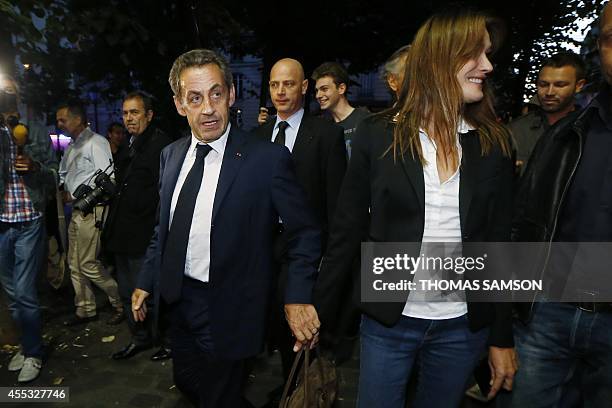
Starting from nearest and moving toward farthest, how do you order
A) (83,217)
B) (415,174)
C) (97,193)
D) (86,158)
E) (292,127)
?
(415,174) → (292,127) → (97,193) → (86,158) → (83,217)

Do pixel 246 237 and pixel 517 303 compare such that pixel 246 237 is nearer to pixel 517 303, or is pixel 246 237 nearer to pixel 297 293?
pixel 297 293

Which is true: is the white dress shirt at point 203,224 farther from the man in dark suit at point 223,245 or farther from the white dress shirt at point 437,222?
the white dress shirt at point 437,222

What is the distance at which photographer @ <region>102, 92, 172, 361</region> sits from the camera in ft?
14.4

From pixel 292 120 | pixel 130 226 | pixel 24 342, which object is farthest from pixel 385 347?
pixel 24 342

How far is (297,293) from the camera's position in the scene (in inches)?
91.3

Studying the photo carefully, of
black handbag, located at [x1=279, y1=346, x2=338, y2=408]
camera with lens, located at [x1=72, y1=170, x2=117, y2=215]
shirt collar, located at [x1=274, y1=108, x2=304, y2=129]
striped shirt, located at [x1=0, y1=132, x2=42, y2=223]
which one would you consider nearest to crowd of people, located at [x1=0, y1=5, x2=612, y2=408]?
black handbag, located at [x1=279, y1=346, x2=338, y2=408]

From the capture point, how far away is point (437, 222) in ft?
6.26

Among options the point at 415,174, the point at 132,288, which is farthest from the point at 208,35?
the point at 415,174

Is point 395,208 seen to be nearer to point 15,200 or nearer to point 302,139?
point 302,139

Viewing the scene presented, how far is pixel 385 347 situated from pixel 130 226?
10.7ft

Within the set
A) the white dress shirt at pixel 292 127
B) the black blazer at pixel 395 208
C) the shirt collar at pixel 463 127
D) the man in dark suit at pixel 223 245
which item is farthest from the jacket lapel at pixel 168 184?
the shirt collar at pixel 463 127

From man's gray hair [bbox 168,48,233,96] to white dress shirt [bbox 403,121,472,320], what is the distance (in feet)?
4.24

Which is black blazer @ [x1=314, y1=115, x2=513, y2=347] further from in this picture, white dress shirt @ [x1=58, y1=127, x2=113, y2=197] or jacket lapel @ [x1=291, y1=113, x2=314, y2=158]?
white dress shirt @ [x1=58, y1=127, x2=113, y2=197]

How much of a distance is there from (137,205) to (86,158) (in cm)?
113
